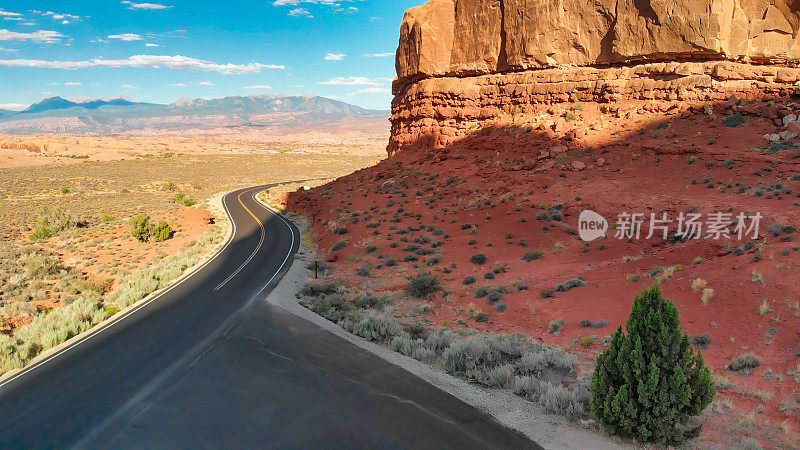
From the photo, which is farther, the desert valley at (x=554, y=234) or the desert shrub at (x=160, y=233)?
the desert shrub at (x=160, y=233)

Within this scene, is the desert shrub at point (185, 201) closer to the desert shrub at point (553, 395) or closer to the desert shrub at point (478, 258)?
the desert shrub at point (478, 258)

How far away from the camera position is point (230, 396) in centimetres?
997

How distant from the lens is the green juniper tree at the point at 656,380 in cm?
719

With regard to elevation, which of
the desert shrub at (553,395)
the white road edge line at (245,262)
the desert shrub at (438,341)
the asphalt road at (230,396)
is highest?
the desert shrub at (553,395)

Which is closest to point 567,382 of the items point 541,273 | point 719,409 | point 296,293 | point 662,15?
point 719,409

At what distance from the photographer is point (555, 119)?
35656 millimetres

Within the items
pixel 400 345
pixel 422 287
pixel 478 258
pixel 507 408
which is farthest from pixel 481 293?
pixel 507 408

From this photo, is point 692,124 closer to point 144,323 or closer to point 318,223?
point 318,223

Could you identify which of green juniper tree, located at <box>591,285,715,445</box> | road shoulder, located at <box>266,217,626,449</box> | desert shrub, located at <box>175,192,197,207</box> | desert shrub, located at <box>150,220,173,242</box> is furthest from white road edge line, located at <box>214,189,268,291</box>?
desert shrub, located at <box>175,192,197,207</box>

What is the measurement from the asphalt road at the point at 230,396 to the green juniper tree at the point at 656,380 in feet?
6.74

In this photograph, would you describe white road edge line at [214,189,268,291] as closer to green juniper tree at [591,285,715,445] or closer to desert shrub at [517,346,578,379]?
desert shrub at [517,346,578,379]

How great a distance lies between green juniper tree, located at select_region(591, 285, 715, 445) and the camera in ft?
23.6

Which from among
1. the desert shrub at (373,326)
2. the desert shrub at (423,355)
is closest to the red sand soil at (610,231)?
the desert shrub at (373,326)

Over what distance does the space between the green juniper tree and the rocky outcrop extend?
31.2m
